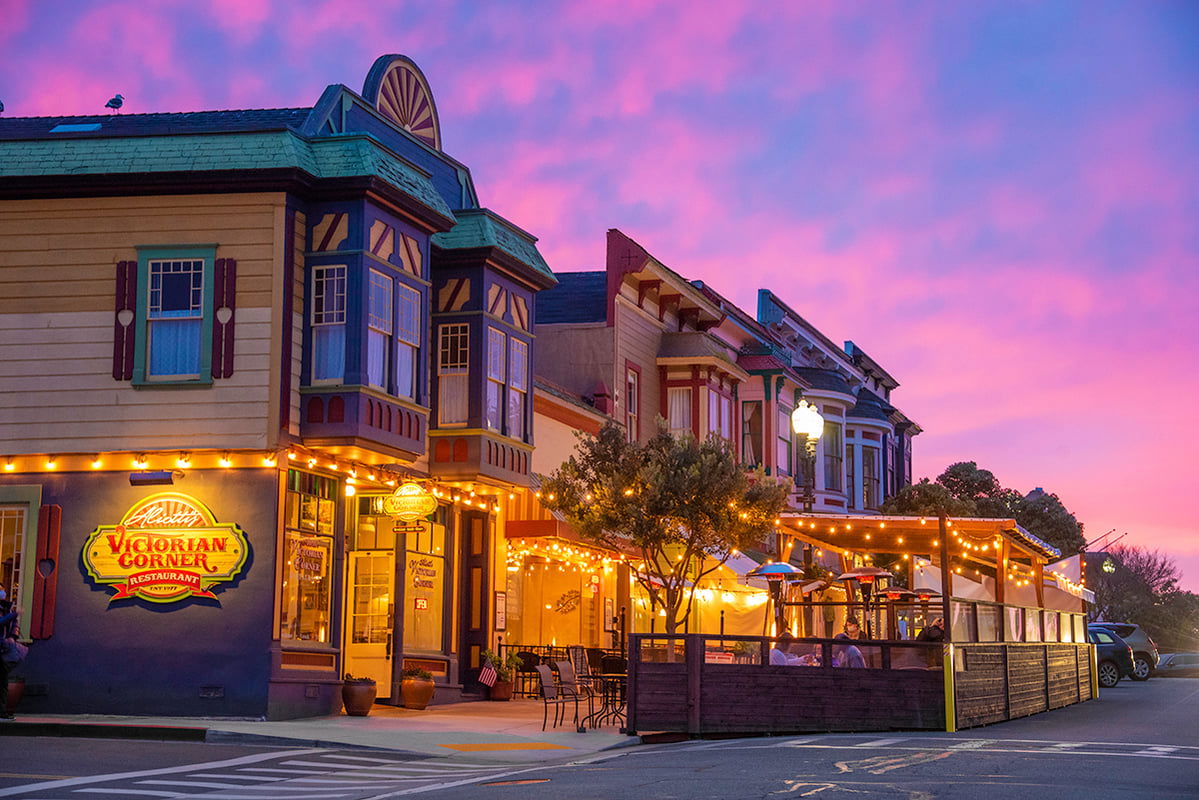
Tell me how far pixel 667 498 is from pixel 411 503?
16.4 ft

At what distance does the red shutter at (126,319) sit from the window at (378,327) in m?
3.42

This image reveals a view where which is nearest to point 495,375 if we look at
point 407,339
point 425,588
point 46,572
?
point 407,339

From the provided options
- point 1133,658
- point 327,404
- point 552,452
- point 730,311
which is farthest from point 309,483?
point 1133,658

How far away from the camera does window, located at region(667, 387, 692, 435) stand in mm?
38594

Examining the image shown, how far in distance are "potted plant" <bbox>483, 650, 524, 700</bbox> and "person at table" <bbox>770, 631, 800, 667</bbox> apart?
24.3 ft

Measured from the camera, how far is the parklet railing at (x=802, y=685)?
2041cm

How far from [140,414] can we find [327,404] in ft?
8.84

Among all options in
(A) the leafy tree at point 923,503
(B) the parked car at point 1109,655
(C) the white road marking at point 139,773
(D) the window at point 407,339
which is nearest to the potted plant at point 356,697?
(C) the white road marking at point 139,773

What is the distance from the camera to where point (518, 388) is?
2738 centimetres

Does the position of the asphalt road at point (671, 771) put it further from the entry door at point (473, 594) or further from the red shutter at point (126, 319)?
the entry door at point (473, 594)

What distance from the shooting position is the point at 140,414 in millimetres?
21391

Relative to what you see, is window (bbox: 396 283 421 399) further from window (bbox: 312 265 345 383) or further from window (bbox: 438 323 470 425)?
window (bbox: 438 323 470 425)

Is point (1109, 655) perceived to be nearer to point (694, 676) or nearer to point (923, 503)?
point (923, 503)

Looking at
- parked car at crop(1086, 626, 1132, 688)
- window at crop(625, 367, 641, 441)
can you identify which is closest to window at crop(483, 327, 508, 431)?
window at crop(625, 367, 641, 441)
